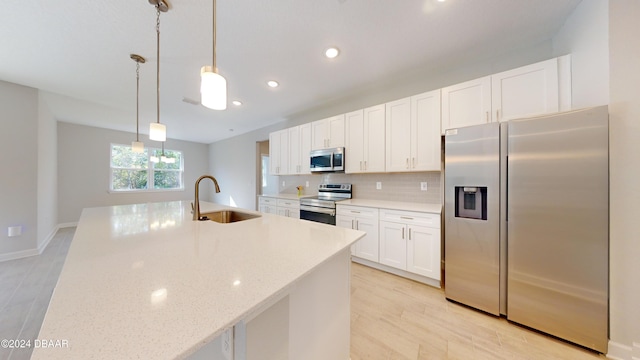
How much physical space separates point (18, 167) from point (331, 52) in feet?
16.4

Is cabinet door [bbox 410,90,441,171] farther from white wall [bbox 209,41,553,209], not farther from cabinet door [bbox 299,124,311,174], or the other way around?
cabinet door [bbox 299,124,311,174]

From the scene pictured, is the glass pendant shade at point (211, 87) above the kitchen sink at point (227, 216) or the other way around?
above

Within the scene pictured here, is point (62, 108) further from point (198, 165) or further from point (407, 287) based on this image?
point (407, 287)

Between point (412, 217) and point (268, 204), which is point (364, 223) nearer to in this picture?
point (412, 217)

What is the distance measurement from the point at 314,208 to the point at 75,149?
6493 mm

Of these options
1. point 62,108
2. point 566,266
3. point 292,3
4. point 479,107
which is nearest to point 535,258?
point 566,266

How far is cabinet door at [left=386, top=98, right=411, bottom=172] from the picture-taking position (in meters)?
2.74

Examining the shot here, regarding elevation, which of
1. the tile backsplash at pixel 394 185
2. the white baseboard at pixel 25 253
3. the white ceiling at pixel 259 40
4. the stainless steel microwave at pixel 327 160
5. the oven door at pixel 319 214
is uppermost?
the white ceiling at pixel 259 40

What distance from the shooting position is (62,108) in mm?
4090

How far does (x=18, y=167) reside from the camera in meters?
3.18

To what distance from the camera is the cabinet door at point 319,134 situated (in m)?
3.63

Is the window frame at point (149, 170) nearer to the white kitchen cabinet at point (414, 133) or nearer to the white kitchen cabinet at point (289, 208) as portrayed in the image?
the white kitchen cabinet at point (289, 208)

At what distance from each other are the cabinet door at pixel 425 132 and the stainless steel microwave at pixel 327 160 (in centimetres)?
109

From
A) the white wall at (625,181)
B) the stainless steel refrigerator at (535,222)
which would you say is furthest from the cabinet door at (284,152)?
the white wall at (625,181)
